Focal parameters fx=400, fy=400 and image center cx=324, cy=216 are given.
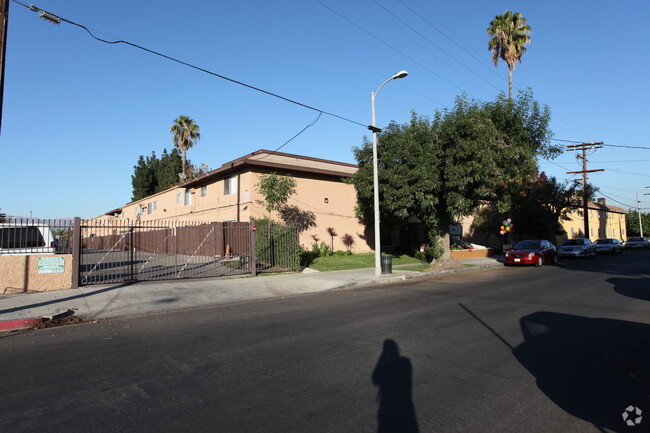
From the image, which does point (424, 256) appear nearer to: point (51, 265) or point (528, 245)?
point (528, 245)

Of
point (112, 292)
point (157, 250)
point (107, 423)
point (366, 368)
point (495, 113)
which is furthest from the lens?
point (157, 250)

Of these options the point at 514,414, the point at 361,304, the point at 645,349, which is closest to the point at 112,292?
the point at 361,304

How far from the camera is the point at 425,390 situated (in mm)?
4527

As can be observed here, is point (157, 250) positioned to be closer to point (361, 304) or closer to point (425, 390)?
point (361, 304)

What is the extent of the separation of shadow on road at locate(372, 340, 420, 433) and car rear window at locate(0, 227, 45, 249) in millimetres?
11968

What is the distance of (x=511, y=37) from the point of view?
98.2ft

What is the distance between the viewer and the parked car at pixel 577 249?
2919 centimetres

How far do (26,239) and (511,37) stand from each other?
32.3 m

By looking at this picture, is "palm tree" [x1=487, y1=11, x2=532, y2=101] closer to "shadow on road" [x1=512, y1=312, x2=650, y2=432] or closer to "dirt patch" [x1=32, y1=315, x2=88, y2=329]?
"shadow on road" [x1=512, y1=312, x2=650, y2=432]

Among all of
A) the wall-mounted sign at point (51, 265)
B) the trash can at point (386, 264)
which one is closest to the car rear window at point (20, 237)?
the wall-mounted sign at point (51, 265)

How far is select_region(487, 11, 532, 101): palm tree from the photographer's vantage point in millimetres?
29844

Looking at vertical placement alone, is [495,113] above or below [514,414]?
above

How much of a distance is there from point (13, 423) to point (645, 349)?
Result: 8082 mm

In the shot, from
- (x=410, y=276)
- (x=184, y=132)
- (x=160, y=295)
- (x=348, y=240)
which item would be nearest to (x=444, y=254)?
(x=410, y=276)
